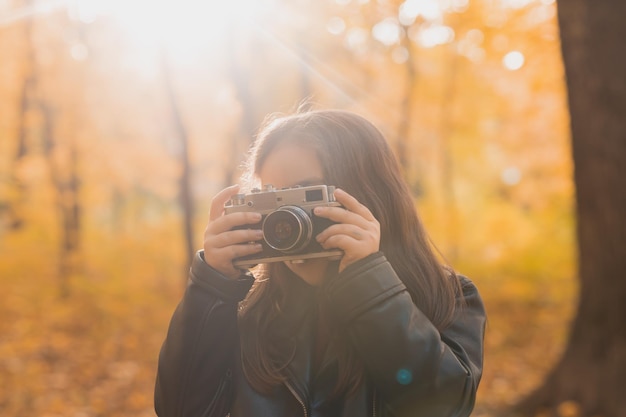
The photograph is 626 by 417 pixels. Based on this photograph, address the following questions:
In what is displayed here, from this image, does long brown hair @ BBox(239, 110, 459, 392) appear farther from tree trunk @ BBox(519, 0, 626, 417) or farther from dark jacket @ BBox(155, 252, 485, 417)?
tree trunk @ BBox(519, 0, 626, 417)

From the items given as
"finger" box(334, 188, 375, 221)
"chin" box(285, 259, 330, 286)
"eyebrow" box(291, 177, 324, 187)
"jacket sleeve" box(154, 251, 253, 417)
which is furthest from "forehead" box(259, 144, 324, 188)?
"jacket sleeve" box(154, 251, 253, 417)

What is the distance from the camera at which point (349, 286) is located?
5.13 feet

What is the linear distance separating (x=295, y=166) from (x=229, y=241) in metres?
0.27

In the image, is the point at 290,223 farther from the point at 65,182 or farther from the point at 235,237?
the point at 65,182

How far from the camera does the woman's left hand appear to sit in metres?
1.62

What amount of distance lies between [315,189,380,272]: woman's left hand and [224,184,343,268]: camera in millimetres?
25

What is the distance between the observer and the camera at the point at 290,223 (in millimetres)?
1690

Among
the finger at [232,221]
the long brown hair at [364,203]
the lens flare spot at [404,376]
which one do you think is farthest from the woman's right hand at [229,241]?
the lens flare spot at [404,376]

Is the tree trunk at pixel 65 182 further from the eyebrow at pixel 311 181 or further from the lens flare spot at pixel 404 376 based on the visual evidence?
the lens flare spot at pixel 404 376

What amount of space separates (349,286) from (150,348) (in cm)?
868

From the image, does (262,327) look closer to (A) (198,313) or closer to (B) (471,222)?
(A) (198,313)

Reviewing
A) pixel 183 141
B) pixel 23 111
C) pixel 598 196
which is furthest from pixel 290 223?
pixel 23 111

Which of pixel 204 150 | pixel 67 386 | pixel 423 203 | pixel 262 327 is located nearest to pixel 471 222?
pixel 423 203

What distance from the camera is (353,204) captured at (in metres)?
1.67
